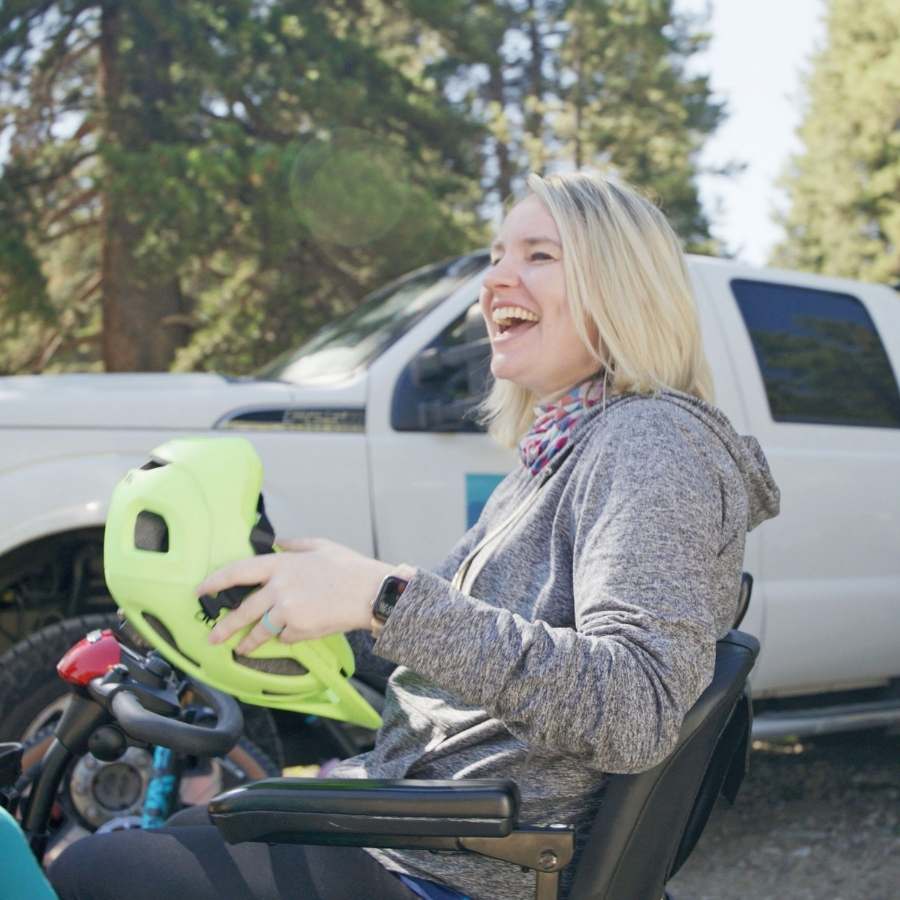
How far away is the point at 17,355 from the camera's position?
13.5 metres

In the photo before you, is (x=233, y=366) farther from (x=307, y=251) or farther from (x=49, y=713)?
(x=49, y=713)

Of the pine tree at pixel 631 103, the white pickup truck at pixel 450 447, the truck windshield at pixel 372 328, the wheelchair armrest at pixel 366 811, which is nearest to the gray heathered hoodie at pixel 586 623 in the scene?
the wheelchair armrest at pixel 366 811

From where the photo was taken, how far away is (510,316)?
1952 mm

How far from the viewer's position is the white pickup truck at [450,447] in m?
3.44

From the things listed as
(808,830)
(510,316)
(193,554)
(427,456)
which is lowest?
(808,830)

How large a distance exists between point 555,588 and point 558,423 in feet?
1.05

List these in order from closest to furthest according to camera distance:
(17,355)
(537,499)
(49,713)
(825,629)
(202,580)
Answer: (202,580) < (537,499) < (49,713) < (825,629) < (17,355)

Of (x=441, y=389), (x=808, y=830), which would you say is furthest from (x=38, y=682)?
(x=808, y=830)

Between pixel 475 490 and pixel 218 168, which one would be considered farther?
pixel 218 168

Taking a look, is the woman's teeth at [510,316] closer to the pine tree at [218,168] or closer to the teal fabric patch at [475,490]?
the teal fabric patch at [475,490]

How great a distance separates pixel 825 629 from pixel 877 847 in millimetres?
822

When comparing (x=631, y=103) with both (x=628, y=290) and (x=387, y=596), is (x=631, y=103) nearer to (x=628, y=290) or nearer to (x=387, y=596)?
(x=628, y=290)

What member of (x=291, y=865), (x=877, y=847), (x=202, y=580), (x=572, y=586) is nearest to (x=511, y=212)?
(x=572, y=586)

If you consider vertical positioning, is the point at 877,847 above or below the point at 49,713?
below
